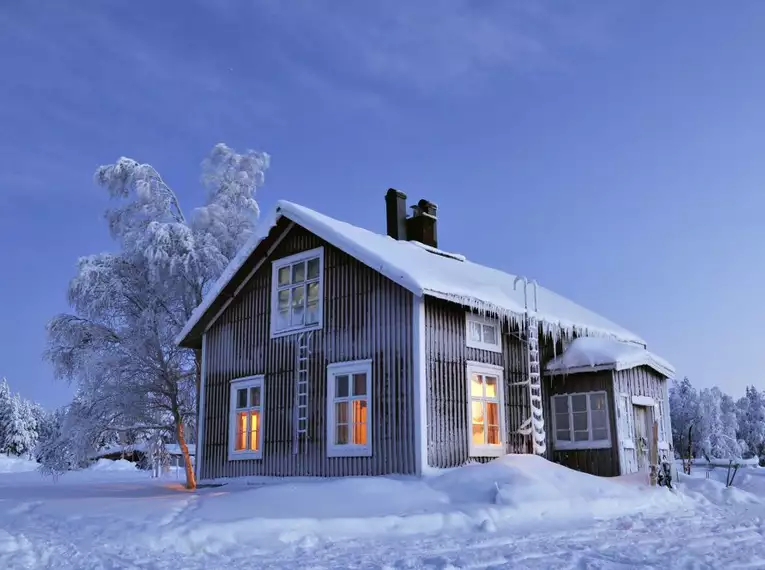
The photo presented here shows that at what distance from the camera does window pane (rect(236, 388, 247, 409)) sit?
1711 cm

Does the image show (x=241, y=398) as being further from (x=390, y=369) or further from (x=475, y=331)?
(x=475, y=331)

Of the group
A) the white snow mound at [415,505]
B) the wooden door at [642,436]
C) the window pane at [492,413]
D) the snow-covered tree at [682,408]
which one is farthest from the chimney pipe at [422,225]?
the snow-covered tree at [682,408]

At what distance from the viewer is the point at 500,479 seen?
40.5ft

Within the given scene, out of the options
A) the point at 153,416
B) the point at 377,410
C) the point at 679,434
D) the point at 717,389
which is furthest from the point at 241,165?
the point at 717,389

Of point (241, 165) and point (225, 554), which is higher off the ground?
point (241, 165)

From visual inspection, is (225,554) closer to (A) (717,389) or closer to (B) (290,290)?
(B) (290,290)

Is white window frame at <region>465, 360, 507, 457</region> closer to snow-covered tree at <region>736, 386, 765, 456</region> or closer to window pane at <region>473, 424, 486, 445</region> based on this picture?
window pane at <region>473, 424, 486, 445</region>

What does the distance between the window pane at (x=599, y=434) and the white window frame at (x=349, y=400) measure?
5.28 metres

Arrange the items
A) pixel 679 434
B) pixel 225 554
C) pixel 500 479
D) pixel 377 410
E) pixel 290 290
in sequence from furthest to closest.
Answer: pixel 679 434 → pixel 290 290 → pixel 377 410 → pixel 500 479 → pixel 225 554

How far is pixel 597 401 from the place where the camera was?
53.7 ft

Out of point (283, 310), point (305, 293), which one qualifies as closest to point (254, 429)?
point (283, 310)

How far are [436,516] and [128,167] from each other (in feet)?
55.9

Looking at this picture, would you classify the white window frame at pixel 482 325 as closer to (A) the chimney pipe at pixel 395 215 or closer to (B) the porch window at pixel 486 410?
(B) the porch window at pixel 486 410

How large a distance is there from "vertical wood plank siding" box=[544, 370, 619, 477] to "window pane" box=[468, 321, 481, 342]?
266 centimetres
